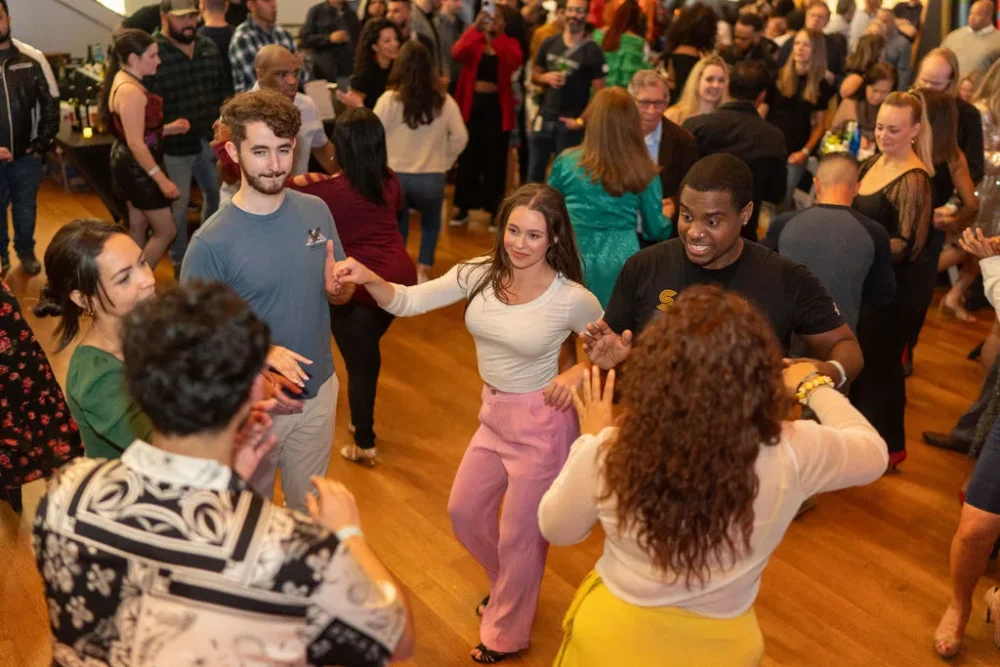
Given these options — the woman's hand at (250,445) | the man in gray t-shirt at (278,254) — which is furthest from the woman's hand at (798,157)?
the woman's hand at (250,445)

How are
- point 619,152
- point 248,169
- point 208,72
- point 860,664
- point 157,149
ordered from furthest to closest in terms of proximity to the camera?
point 208,72, point 157,149, point 619,152, point 860,664, point 248,169

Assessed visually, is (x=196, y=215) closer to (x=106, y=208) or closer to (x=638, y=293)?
(x=106, y=208)

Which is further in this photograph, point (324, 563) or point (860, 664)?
point (860, 664)

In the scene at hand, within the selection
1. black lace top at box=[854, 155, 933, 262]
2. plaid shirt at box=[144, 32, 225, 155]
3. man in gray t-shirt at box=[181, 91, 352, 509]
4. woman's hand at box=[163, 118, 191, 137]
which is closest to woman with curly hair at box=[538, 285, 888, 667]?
man in gray t-shirt at box=[181, 91, 352, 509]

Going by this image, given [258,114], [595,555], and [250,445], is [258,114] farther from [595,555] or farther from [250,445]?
[595,555]

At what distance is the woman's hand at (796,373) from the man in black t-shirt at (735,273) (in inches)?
20.3

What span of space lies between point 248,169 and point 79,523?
4.67ft

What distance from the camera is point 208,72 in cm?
565

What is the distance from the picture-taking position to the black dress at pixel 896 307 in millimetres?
3877

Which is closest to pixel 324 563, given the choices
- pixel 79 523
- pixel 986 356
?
pixel 79 523

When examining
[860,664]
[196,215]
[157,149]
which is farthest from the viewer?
[196,215]

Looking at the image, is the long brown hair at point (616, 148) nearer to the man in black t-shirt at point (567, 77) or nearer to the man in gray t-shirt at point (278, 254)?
the man in gray t-shirt at point (278, 254)

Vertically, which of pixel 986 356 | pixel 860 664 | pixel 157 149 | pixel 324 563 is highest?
pixel 324 563

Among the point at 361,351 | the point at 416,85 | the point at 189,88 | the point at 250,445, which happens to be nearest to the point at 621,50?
the point at 416,85
